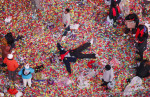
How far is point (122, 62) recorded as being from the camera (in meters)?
9.05

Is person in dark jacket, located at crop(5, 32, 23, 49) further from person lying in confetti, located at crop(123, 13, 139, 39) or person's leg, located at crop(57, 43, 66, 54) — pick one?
person lying in confetti, located at crop(123, 13, 139, 39)

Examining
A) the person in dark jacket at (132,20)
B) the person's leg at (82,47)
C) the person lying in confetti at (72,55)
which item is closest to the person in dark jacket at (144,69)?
the person in dark jacket at (132,20)

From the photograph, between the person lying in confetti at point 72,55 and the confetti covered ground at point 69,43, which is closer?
the confetti covered ground at point 69,43

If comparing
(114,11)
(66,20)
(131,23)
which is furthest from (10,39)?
(131,23)

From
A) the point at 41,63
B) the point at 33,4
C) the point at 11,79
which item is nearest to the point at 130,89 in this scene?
the point at 41,63

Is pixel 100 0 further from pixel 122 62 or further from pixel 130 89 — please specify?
pixel 130 89

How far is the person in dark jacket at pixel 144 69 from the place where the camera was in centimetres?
801

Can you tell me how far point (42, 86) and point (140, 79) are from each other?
4.13 meters

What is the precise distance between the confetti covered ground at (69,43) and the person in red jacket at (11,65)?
0.28 meters

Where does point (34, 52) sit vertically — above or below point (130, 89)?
above

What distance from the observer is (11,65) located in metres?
7.92

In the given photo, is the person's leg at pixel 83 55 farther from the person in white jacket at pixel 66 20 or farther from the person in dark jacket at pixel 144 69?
the person in dark jacket at pixel 144 69

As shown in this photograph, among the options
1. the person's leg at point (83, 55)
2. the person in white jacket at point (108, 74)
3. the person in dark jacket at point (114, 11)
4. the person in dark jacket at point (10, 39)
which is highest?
the person in dark jacket at point (114, 11)

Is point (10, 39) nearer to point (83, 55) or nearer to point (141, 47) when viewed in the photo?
point (83, 55)
